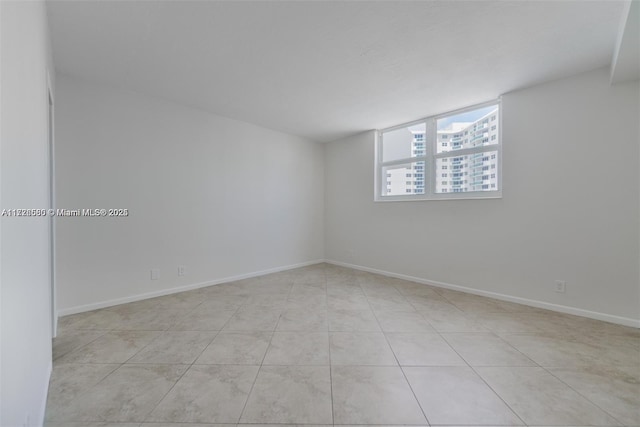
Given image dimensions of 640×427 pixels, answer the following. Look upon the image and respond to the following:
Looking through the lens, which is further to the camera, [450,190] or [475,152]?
[450,190]

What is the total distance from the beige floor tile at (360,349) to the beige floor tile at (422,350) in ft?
0.25

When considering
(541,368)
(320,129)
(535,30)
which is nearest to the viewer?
(541,368)

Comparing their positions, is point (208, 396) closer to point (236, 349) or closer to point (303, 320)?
point (236, 349)

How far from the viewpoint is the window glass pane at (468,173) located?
313cm

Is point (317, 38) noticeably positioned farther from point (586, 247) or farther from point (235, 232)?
point (586, 247)

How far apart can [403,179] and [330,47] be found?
2514 mm

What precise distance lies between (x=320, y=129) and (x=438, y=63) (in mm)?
2290

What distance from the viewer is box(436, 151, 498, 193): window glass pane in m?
3.13

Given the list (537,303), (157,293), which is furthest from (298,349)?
(537,303)

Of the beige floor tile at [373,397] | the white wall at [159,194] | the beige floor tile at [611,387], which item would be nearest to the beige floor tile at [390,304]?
the beige floor tile at [373,397]

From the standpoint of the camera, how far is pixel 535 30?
74.6 inches

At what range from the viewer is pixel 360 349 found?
1.91 m

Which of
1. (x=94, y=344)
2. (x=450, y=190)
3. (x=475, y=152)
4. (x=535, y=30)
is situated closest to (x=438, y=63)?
(x=535, y=30)

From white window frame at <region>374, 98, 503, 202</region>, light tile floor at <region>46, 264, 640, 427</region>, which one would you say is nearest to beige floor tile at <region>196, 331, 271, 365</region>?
light tile floor at <region>46, 264, 640, 427</region>
